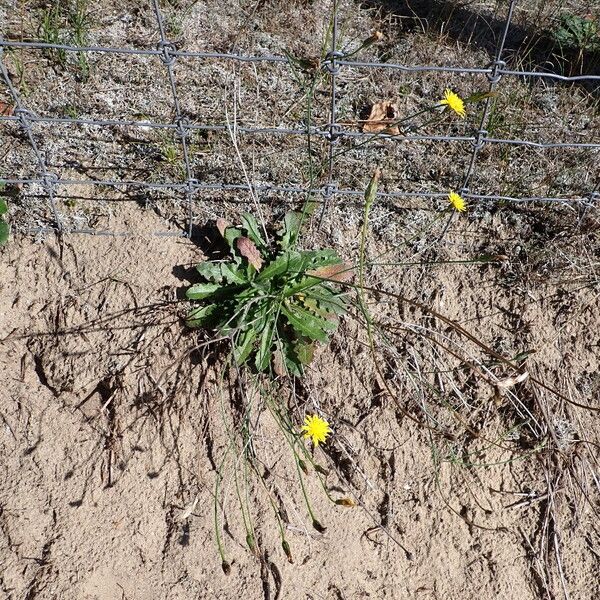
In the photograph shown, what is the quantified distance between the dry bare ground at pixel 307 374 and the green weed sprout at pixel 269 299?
9 cm

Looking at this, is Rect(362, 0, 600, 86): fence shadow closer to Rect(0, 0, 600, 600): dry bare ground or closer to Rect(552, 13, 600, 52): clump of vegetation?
Rect(552, 13, 600, 52): clump of vegetation

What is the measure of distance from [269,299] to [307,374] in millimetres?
281

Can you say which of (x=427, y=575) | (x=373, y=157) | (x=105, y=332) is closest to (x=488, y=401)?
(x=427, y=575)

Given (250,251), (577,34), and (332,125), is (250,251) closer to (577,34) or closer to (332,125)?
(332,125)

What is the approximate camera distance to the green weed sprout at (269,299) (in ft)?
7.35

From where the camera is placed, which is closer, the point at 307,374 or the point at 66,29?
the point at 307,374

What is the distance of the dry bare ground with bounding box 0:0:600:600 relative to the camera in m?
2.15

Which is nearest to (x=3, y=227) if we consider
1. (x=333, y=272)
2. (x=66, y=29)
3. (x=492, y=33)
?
(x=66, y=29)

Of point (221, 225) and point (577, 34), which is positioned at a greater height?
point (577, 34)

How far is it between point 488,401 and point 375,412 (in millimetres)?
378

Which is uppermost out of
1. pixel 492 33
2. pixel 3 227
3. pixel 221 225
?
pixel 492 33

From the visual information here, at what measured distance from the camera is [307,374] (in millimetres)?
2346

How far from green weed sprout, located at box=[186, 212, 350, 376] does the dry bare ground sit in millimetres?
92

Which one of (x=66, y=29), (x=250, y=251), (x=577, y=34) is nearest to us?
(x=250, y=251)
